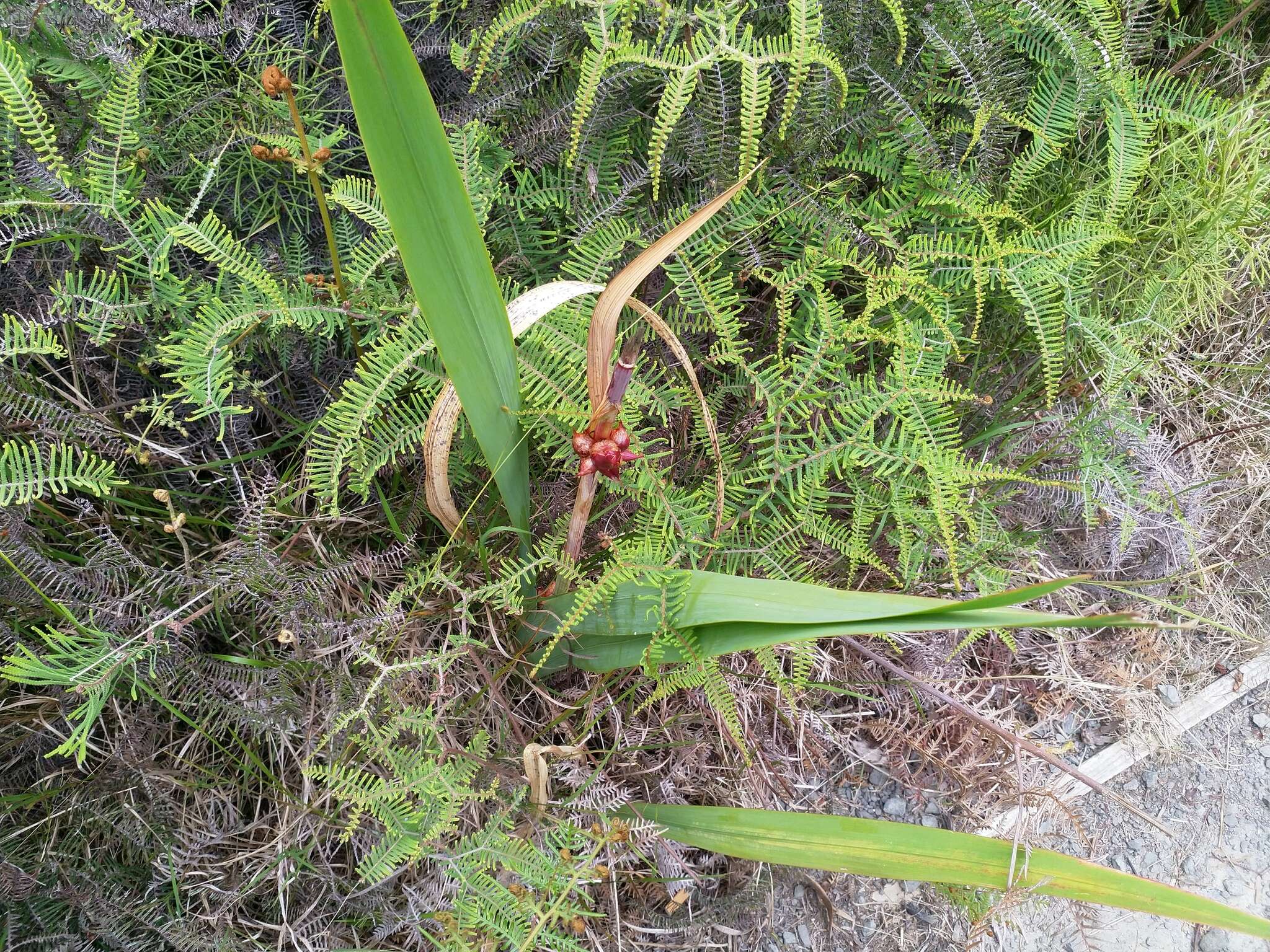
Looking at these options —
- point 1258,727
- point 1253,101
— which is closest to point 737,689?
point 1258,727

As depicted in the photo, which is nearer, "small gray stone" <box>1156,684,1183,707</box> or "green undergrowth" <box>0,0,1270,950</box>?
"green undergrowth" <box>0,0,1270,950</box>

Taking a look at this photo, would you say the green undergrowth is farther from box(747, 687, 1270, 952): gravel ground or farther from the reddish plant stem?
box(747, 687, 1270, 952): gravel ground

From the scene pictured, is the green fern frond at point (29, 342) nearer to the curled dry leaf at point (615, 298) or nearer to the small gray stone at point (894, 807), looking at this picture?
the curled dry leaf at point (615, 298)

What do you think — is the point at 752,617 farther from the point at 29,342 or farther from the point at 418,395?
the point at 29,342

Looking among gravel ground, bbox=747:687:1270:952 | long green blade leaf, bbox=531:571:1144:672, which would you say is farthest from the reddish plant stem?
gravel ground, bbox=747:687:1270:952

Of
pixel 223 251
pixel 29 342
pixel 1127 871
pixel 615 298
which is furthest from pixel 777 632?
pixel 1127 871

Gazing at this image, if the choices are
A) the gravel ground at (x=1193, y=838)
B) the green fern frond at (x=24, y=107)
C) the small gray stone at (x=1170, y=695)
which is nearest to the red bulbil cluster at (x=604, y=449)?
the green fern frond at (x=24, y=107)

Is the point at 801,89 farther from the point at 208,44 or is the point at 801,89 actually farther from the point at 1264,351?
the point at 1264,351
